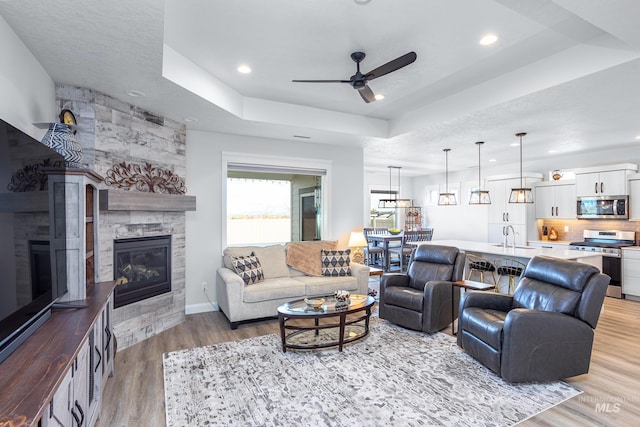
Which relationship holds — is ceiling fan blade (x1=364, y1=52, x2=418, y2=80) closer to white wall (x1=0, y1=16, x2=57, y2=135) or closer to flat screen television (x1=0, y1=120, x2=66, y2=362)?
flat screen television (x1=0, y1=120, x2=66, y2=362)

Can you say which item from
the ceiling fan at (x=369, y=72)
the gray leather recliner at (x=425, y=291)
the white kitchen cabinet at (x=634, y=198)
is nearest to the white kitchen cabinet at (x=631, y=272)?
the white kitchen cabinet at (x=634, y=198)

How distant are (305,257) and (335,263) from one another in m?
0.46

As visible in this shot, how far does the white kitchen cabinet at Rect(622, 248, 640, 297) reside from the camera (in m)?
5.39

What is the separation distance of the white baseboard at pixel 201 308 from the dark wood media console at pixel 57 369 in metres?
2.08

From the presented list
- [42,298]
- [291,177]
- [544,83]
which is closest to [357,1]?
[544,83]

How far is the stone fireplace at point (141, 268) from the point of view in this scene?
3.66 metres

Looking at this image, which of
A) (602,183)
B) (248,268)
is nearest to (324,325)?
(248,268)

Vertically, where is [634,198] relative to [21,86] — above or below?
below

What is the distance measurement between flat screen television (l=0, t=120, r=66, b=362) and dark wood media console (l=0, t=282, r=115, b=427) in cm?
9

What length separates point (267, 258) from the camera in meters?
4.93

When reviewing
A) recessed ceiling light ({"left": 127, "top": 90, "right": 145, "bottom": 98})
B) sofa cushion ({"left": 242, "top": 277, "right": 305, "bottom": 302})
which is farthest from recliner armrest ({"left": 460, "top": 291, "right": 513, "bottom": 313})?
recessed ceiling light ({"left": 127, "top": 90, "right": 145, "bottom": 98})

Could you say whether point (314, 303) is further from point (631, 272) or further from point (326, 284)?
point (631, 272)

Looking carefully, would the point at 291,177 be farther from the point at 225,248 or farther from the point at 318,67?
the point at 318,67

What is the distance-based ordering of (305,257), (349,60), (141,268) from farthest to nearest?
(305,257) → (141,268) → (349,60)
